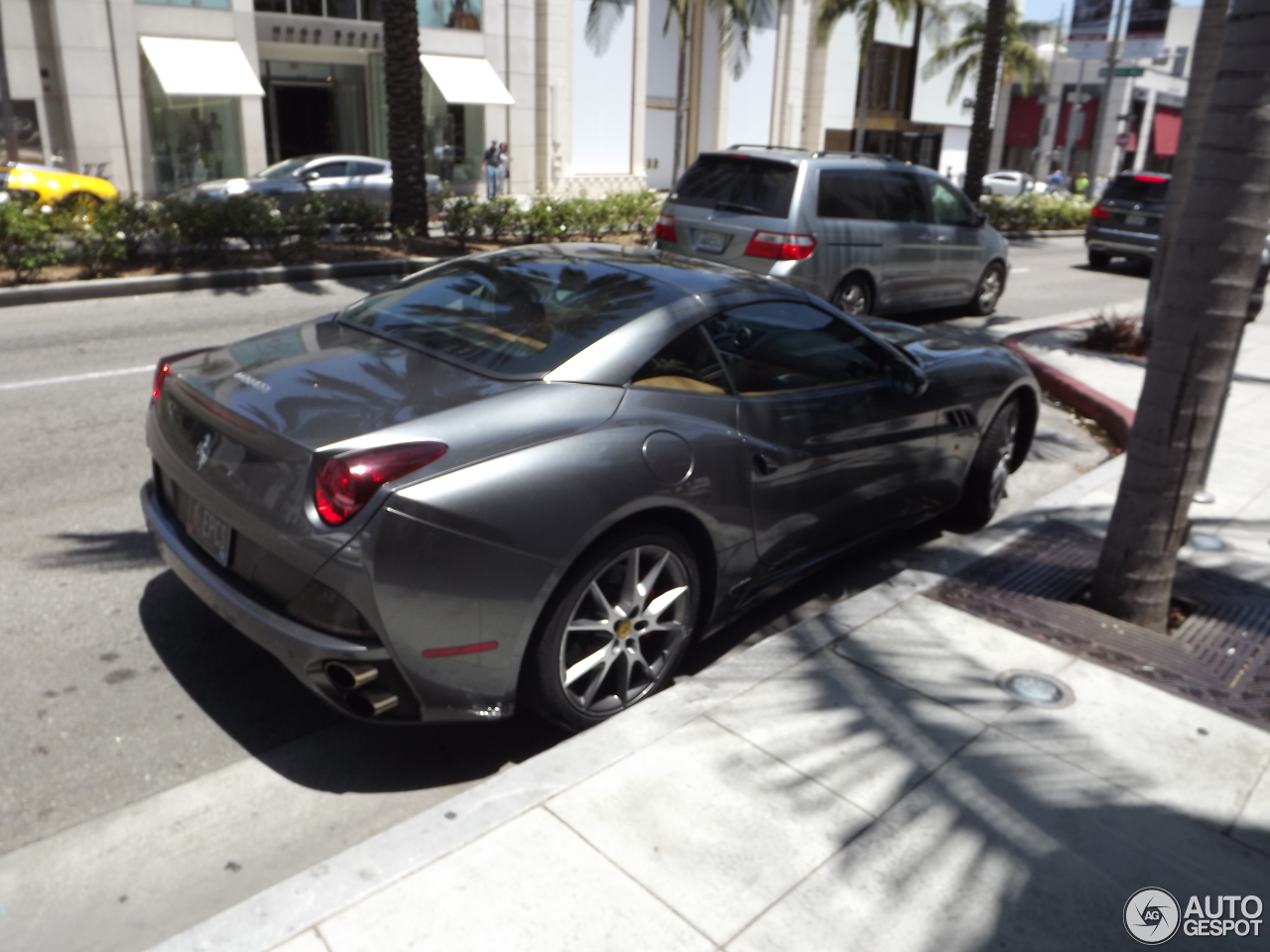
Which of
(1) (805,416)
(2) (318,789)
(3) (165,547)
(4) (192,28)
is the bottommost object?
(2) (318,789)

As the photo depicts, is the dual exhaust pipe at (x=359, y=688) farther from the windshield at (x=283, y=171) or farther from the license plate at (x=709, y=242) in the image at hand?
the windshield at (x=283, y=171)

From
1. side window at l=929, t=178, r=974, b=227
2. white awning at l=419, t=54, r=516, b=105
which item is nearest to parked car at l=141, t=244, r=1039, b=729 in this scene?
side window at l=929, t=178, r=974, b=227

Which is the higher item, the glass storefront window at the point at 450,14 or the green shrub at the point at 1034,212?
the glass storefront window at the point at 450,14

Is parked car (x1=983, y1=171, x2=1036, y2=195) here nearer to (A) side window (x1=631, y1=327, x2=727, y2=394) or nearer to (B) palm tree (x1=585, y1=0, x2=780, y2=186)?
(B) palm tree (x1=585, y1=0, x2=780, y2=186)

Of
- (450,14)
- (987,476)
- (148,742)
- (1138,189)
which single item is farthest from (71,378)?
(450,14)

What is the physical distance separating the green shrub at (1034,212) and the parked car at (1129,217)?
555 centimetres

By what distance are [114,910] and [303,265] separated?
444 inches

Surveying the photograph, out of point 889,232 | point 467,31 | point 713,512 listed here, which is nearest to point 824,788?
point 713,512

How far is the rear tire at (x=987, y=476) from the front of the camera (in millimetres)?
5820

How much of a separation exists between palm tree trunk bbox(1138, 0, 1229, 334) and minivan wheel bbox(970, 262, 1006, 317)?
2750 mm

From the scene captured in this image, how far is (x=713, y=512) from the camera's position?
3906 millimetres

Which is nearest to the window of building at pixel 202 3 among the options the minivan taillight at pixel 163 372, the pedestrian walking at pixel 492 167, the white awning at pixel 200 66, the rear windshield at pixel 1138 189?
the white awning at pixel 200 66

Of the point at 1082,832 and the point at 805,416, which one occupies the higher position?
the point at 805,416

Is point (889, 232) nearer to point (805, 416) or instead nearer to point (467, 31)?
point (805, 416)
